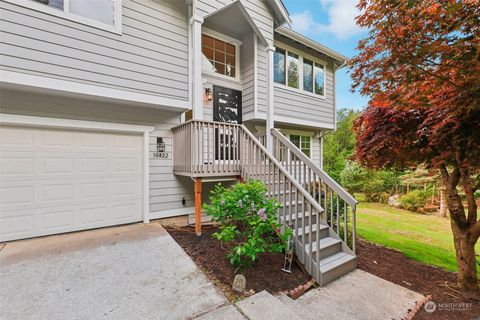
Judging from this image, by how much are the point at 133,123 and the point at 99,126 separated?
0.65 m

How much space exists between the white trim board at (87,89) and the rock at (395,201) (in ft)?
40.7

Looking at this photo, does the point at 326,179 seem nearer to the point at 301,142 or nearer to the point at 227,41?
the point at 301,142

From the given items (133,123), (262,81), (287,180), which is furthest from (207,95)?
(287,180)

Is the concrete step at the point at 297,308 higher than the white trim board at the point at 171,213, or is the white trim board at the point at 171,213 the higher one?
the white trim board at the point at 171,213

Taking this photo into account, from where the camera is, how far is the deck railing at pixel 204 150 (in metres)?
4.27

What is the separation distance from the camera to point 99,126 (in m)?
4.38

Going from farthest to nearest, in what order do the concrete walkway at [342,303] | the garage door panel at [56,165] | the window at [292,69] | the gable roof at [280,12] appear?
the window at [292,69] < the gable roof at [280,12] < the garage door panel at [56,165] < the concrete walkway at [342,303]

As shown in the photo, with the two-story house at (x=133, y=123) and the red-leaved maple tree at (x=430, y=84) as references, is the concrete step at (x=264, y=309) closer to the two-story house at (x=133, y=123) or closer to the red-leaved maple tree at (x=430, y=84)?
the two-story house at (x=133, y=123)

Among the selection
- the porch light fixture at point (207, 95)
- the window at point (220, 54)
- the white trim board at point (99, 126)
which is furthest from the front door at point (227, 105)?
the white trim board at point (99, 126)

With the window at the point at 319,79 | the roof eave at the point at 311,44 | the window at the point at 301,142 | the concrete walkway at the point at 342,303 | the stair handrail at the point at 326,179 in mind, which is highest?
the roof eave at the point at 311,44

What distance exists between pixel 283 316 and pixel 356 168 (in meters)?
13.0

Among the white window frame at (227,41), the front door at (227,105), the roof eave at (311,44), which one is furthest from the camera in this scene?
the roof eave at (311,44)

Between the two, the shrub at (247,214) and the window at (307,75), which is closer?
the shrub at (247,214)

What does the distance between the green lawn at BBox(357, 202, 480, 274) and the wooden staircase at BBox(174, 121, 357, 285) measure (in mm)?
1494
